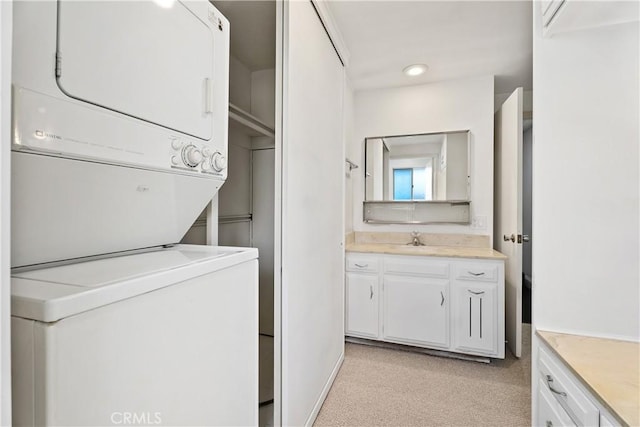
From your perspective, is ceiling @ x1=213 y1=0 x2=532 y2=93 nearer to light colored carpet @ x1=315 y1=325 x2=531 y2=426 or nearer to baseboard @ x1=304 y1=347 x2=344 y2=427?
baseboard @ x1=304 y1=347 x2=344 y2=427

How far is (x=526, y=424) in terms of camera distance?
5.64ft

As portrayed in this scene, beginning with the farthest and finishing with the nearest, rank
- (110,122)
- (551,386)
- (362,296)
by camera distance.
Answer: (362,296) < (551,386) < (110,122)

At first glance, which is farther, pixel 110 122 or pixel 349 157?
pixel 349 157

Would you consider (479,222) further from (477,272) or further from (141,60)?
(141,60)

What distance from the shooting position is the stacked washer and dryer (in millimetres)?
467

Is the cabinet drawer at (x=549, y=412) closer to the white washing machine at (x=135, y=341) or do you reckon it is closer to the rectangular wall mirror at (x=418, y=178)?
the white washing machine at (x=135, y=341)

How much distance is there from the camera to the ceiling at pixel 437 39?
6.21 feet

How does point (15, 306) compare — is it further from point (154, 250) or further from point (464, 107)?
point (464, 107)

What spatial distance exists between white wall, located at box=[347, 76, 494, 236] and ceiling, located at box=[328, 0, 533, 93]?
14cm

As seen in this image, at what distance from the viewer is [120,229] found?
792mm

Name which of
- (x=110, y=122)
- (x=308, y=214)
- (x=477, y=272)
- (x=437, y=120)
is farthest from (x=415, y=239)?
(x=110, y=122)

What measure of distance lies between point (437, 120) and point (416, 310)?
1847mm

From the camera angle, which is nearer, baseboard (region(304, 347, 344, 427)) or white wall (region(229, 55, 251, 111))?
baseboard (region(304, 347, 344, 427))

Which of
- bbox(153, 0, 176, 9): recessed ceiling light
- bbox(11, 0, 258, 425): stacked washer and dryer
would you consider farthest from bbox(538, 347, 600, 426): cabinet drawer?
bbox(153, 0, 176, 9): recessed ceiling light
